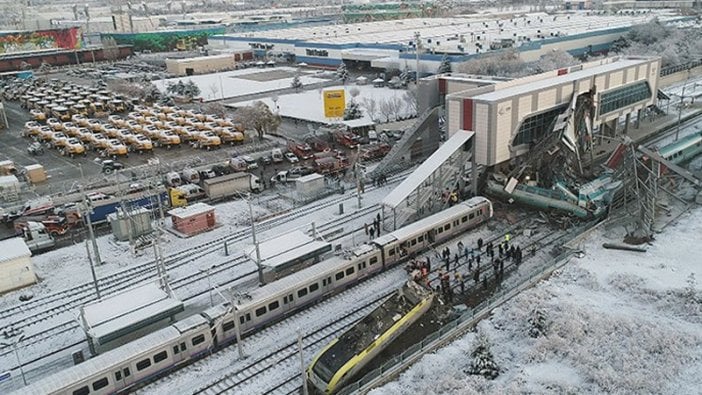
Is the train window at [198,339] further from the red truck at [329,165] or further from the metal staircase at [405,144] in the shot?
the red truck at [329,165]

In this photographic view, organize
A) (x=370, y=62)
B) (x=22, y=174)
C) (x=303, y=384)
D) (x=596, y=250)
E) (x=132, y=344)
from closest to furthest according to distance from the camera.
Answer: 1. (x=303, y=384)
2. (x=132, y=344)
3. (x=596, y=250)
4. (x=22, y=174)
5. (x=370, y=62)

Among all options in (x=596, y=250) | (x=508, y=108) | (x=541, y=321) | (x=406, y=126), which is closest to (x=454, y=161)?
(x=508, y=108)

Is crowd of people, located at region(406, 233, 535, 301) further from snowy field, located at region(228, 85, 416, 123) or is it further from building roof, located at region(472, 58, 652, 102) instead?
snowy field, located at region(228, 85, 416, 123)

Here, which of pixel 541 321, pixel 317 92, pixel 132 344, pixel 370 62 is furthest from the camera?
pixel 370 62

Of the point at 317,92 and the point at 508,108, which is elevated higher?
the point at 508,108

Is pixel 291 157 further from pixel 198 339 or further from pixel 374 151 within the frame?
pixel 198 339

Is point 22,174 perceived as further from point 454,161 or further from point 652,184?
point 652,184
